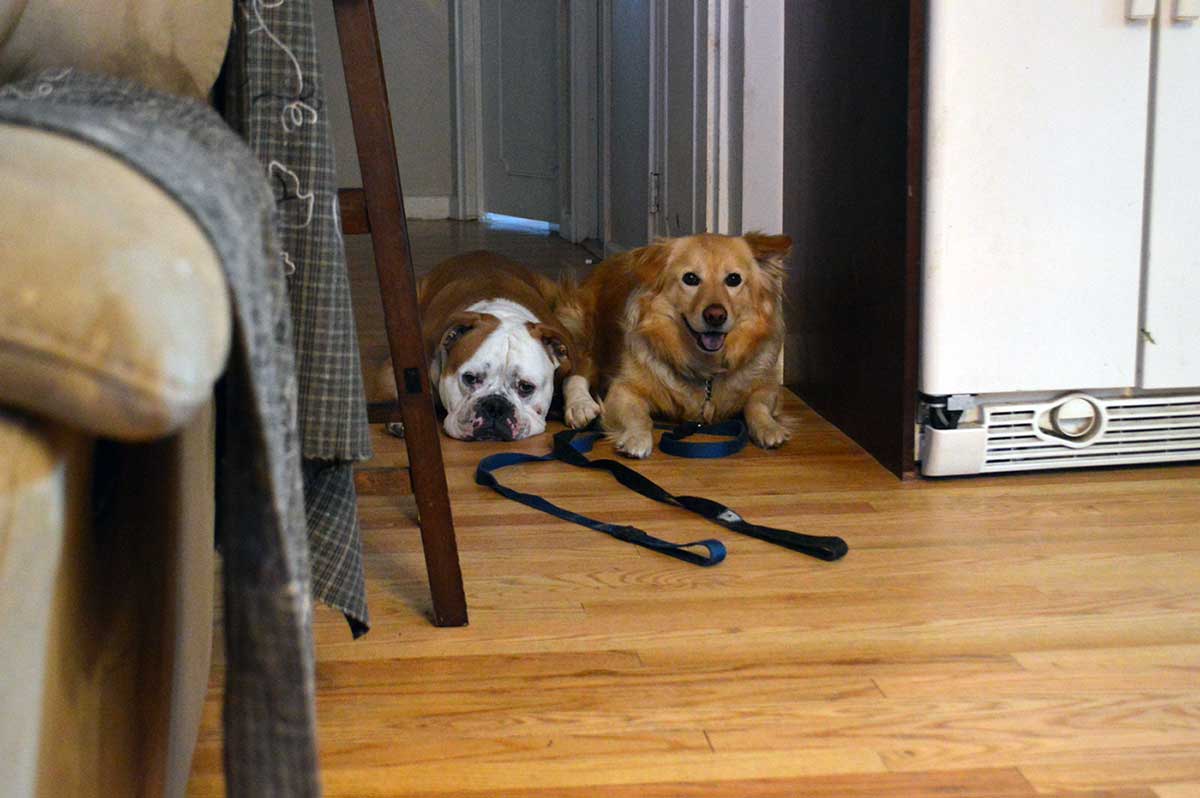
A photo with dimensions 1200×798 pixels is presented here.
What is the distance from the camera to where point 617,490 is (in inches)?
89.3

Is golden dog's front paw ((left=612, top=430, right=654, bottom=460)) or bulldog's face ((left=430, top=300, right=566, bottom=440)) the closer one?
golden dog's front paw ((left=612, top=430, right=654, bottom=460))

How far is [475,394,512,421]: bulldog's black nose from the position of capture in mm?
2715

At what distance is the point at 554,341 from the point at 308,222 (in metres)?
1.74

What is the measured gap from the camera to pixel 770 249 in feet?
9.15

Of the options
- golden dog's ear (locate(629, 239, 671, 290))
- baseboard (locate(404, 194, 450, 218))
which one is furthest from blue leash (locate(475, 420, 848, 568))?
baseboard (locate(404, 194, 450, 218))

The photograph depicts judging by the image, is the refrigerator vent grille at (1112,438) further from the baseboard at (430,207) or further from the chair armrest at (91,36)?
the baseboard at (430,207)

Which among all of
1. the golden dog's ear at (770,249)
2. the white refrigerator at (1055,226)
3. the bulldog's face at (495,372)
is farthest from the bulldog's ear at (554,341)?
the white refrigerator at (1055,226)

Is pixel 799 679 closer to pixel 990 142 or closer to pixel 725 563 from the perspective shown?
pixel 725 563

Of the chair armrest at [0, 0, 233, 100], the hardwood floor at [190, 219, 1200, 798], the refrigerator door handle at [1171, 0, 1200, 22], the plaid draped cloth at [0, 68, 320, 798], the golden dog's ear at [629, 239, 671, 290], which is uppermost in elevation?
the refrigerator door handle at [1171, 0, 1200, 22]

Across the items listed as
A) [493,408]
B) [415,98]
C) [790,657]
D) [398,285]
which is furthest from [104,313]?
[415,98]

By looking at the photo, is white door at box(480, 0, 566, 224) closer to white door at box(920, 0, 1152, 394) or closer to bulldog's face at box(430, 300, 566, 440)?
bulldog's face at box(430, 300, 566, 440)

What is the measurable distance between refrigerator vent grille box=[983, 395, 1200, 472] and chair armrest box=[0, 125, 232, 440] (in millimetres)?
1918

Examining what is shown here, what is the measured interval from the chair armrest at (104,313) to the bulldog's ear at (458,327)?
2.33 meters

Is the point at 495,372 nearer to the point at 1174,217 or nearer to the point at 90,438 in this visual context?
the point at 1174,217
